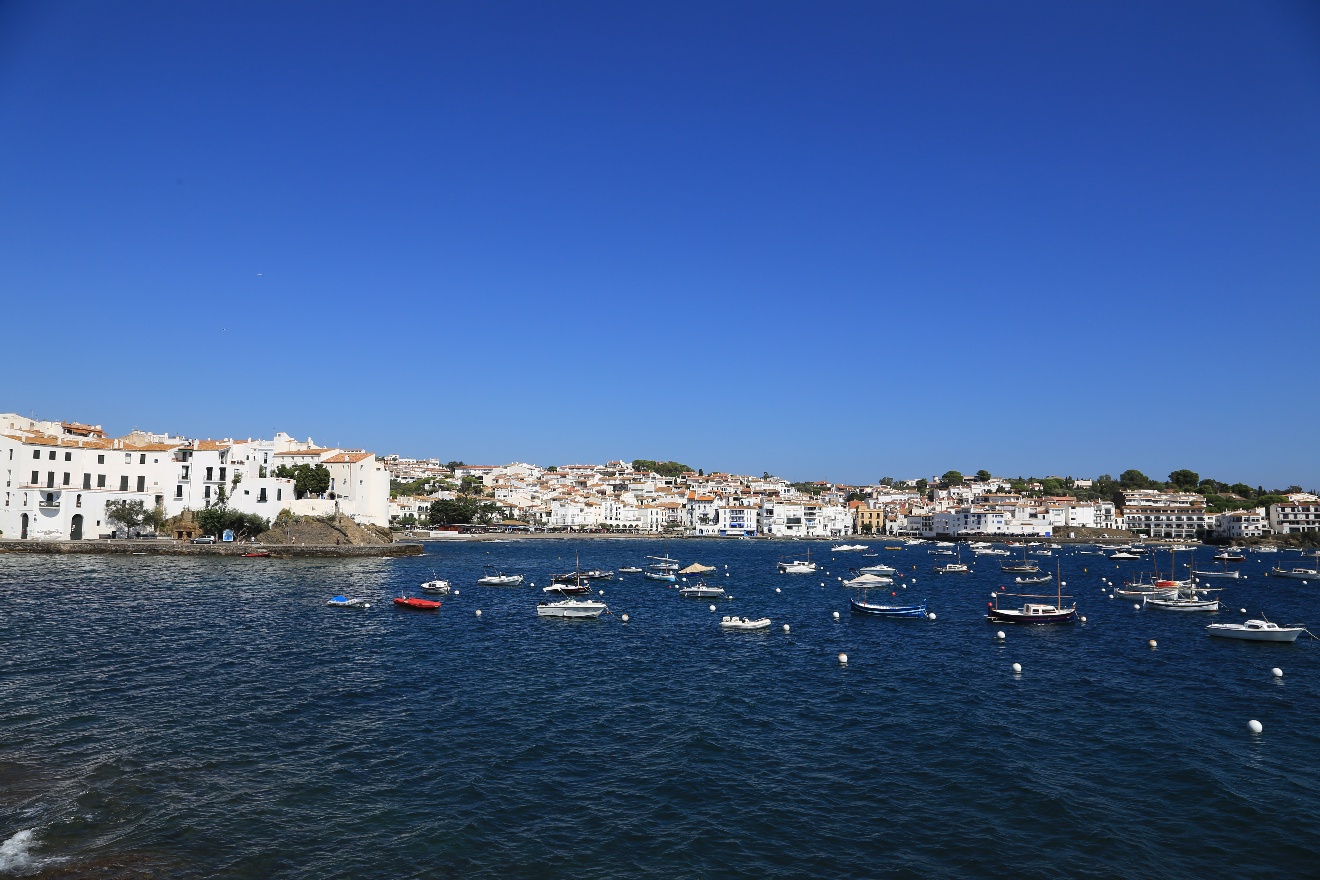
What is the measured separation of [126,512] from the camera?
66.9 meters

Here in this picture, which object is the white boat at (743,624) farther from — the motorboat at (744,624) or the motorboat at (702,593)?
the motorboat at (702,593)

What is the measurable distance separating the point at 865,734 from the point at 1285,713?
1194 centimetres

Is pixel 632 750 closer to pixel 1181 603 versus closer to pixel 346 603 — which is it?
pixel 346 603

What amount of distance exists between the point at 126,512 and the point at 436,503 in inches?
2149

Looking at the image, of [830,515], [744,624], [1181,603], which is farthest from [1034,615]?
[830,515]

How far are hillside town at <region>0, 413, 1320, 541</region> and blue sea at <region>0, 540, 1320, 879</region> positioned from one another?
3460cm

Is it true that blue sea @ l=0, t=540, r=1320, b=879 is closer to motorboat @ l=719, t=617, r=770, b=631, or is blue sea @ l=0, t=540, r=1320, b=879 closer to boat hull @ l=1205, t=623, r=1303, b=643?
motorboat @ l=719, t=617, r=770, b=631

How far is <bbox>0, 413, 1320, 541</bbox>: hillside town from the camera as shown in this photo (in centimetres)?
6525

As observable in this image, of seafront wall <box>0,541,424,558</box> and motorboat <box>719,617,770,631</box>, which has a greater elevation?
seafront wall <box>0,541,424,558</box>

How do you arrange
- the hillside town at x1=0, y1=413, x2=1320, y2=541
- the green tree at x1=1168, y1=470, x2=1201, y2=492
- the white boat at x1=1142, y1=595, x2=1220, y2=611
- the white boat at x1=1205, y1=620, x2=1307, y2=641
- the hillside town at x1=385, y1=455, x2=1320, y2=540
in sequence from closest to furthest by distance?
the white boat at x1=1205, y1=620, x2=1307, y2=641 < the white boat at x1=1142, y1=595, x2=1220, y2=611 < the hillside town at x1=0, y1=413, x2=1320, y2=541 < the hillside town at x1=385, y1=455, x2=1320, y2=540 < the green tree at x1=1168, y1=470, x2=1201, y2=492

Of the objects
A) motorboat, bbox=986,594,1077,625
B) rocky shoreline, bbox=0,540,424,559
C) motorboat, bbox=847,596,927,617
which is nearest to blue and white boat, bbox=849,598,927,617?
motorboat, bbox=847,596,927,617

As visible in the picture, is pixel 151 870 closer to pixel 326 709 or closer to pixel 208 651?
pixel 326 709

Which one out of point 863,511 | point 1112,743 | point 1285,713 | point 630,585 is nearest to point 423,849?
point 1112,743

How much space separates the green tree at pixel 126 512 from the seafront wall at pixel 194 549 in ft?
12.3
